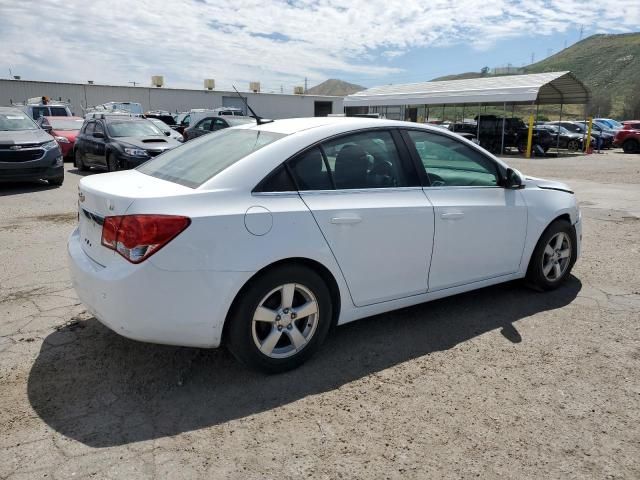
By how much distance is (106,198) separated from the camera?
3119 millimetres

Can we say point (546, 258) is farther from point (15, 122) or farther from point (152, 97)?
point (152, 97)

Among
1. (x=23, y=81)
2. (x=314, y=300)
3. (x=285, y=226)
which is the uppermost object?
(x=23, y=81)

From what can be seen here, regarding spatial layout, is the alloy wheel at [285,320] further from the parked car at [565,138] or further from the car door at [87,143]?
the parked car at [565,138]

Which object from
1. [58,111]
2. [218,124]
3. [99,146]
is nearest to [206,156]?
[99,146]

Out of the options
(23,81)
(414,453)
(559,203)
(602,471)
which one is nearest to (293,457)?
(414,453)

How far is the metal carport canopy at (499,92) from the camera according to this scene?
26047 mm

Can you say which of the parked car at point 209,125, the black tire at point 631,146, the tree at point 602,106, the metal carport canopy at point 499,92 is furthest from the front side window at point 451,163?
the tree at point 602,106

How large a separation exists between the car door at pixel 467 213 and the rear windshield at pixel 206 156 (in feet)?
3.89

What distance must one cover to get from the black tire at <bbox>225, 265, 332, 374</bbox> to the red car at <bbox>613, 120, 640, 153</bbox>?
29.2m

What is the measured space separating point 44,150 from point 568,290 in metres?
10.5

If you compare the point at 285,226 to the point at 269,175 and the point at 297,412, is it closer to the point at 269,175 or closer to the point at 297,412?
the point at 269,175

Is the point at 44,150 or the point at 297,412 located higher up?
the point at 44,150

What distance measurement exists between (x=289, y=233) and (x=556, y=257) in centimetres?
293

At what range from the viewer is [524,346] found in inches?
149
